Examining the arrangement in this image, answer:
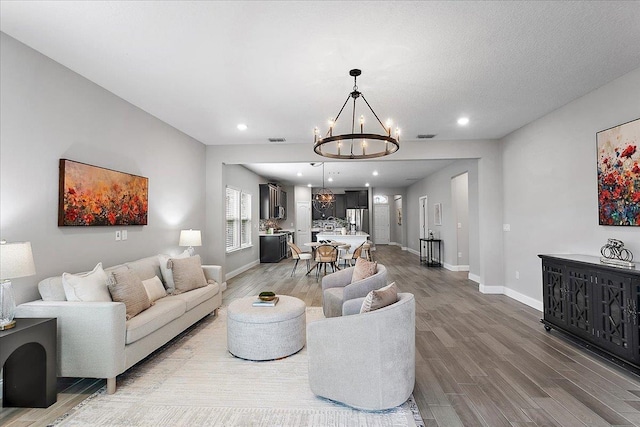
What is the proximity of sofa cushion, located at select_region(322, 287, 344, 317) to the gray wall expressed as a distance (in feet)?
8.47

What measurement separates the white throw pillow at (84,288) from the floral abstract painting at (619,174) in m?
5.14

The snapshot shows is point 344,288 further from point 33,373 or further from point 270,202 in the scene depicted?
point 270,202

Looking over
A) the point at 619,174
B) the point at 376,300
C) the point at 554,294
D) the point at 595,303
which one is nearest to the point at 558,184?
the point at 619,174

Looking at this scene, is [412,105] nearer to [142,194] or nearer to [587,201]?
[587,201]

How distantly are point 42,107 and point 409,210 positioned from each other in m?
12.2

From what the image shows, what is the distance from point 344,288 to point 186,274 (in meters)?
2.01

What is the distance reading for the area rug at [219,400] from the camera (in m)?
2.22

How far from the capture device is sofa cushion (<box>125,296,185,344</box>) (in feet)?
9.05

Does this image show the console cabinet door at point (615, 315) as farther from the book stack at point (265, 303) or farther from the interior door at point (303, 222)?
the interior door at point (303, 222)

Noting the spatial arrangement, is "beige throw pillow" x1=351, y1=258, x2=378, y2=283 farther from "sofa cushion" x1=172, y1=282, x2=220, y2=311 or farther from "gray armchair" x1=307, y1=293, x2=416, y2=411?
"sofa cushion" x1=172, y1=282, x2=220, y2=311

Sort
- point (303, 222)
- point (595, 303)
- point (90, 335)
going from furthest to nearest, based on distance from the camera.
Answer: point (303, 222)
point (595, 303)
point (90, 335)

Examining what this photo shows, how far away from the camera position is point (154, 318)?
9.97 ft

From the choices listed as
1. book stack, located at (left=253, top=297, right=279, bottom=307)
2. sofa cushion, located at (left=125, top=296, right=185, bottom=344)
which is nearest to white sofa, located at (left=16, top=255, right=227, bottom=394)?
sofa cushion, located at (left=125, top=296, right=185, bottom=344)

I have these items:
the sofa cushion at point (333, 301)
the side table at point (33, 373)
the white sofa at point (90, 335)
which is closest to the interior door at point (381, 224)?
the sofa cushion at point (333, 301)
